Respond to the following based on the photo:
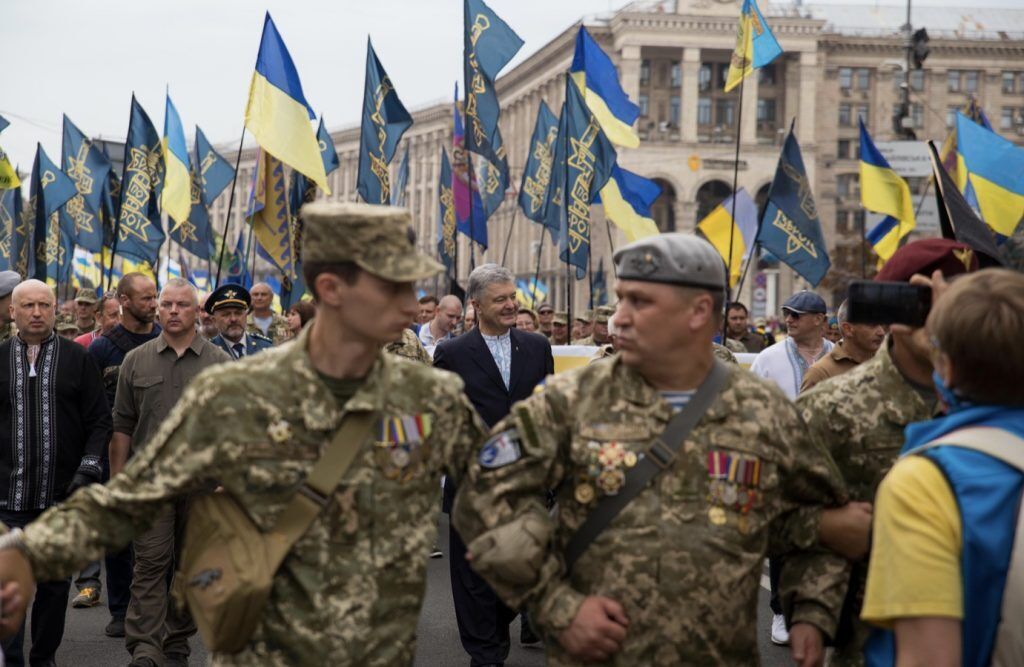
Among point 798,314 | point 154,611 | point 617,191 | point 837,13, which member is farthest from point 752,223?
point 837,13

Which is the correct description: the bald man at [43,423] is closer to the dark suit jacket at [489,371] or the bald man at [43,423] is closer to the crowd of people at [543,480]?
the dark suit jacket at [489,371]

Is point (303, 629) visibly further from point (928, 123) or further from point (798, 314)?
point (928, 123)

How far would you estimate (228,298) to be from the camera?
8.88 m

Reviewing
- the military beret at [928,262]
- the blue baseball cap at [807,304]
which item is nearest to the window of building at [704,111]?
the blue baseball cap at [807,304]

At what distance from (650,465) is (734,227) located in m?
17.7

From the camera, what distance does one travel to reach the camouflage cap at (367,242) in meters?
3.53

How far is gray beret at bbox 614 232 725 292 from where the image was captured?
3.65 meters

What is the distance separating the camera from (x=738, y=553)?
3.54 meters

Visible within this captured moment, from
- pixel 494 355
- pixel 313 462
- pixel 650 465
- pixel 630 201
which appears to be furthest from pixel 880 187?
pixel 313 462

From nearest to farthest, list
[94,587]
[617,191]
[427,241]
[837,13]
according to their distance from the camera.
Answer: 1. [94,587]
2. [617,191]
3. [427,241]
4. [837,13]

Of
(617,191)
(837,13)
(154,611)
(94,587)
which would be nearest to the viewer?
(154,611)

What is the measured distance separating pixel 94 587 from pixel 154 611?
239 centimetres

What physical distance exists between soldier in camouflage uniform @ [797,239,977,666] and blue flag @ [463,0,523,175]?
40.2 feet

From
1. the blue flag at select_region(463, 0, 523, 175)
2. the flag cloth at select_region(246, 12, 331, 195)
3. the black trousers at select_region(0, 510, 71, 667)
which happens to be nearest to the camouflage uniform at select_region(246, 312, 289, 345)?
the flag cloth at select_region(246, 12, 331, 195)
